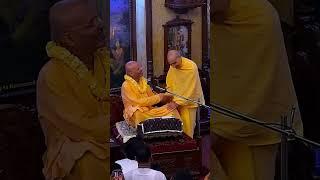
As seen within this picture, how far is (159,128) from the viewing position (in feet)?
3.92

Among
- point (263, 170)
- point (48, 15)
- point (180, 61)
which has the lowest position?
point (263, 170)

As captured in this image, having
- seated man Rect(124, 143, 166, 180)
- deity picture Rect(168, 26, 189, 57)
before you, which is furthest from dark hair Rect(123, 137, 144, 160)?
deity picture Rect(168, 26, 189, 57)

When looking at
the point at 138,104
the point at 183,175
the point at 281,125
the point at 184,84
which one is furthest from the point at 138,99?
the point at 281,125

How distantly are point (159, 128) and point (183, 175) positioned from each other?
0.13 metres

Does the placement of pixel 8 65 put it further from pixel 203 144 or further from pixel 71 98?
pixel 203 144

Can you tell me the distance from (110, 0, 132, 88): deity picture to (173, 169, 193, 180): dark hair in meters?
0.25

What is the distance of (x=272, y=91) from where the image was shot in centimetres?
126

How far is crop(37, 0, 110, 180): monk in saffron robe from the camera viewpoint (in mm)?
1079

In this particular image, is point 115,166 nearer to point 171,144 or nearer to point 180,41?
point 171,144

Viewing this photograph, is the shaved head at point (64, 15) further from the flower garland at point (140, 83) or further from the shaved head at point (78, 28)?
the flower garland at point (140, 83)

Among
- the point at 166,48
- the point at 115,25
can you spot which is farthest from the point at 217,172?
the point at 115,25

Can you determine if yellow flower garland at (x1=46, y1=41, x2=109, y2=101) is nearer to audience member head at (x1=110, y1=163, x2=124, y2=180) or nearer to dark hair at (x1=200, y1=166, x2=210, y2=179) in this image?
audience member head at (x1=110, y1=163, x2=124, y2=180)

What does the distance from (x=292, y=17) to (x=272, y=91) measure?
0.19m

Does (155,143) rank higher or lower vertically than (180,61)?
lower
